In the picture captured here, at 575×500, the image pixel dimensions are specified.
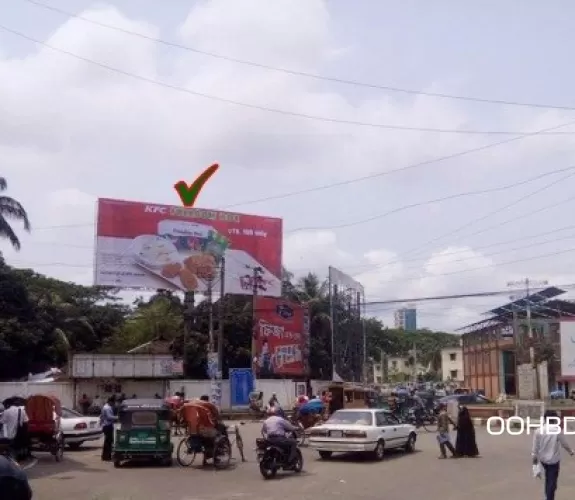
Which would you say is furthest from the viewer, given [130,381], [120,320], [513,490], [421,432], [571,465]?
[120,320]

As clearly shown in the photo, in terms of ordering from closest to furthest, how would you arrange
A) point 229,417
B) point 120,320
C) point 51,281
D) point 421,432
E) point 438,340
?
1. point 421,432
2. point 229,417
3. point 120,320
4. point 51,281
5. point 438,340

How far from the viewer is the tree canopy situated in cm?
4649

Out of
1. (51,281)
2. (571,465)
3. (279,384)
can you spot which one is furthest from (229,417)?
(51,281)

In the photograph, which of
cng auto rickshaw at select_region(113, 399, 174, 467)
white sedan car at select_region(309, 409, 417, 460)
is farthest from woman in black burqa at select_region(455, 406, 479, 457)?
cng auto rickshaw at select_region(113, 399, 174, 467)

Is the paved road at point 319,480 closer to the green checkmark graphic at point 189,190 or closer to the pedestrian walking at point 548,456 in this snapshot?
the pedestrian walking at point 548,456

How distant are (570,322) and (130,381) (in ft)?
77.4

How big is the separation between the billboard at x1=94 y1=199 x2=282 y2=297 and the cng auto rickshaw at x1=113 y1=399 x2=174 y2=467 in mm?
24303

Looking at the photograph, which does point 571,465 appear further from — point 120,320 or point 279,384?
point 120,320

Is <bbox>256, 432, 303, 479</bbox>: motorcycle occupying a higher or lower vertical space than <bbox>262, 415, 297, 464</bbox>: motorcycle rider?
lower

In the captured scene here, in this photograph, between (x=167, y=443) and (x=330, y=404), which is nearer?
(x=167, y=443)

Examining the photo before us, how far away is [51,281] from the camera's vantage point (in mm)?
70250

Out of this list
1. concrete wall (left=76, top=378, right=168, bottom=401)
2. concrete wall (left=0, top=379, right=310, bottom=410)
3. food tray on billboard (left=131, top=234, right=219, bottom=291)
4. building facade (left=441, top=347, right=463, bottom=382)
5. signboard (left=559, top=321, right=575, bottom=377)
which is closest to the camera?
concrete wall (left=0, top=379, right=310, bottom=410)

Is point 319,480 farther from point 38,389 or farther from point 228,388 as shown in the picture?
point 38,389

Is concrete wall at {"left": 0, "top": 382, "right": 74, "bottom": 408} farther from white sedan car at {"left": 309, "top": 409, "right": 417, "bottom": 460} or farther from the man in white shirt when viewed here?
white sedan car at {"left": 309, "top": 409, "right": 417, "bottom": 460}
